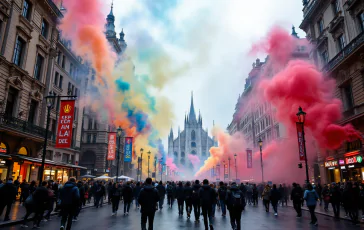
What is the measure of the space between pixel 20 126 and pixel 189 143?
118m

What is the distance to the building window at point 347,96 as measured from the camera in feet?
74.4

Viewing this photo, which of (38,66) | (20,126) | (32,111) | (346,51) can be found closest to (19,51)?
(38,66)

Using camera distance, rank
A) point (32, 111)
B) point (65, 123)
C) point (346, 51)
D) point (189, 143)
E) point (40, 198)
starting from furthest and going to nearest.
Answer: point (189, 143) → point (32, 111) → point (346, 51) → point (65, 123) → point (40, 198)

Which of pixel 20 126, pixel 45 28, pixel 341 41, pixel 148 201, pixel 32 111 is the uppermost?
pixel 45 28

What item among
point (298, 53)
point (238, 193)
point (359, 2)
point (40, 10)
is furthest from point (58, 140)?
point (298, 53)

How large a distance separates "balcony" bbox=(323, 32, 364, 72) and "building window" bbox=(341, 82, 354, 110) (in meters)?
2.15

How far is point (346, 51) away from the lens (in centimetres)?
2186

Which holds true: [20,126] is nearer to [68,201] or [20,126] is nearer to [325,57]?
[68,201]

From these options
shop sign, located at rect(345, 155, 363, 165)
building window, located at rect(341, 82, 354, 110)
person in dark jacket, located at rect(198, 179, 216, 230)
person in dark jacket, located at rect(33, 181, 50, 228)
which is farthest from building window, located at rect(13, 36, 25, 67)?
building window, located at rect(341, 82, 354, 110)

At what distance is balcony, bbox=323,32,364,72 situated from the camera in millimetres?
19391

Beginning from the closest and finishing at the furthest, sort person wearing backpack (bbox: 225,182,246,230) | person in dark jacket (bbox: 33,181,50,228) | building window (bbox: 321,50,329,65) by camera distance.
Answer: person wearing backpack (bbox: 225,182,246,230) < person in dark jacket (bbox: 33,181,50,228) < building window (bbox: 321,50,329,65)

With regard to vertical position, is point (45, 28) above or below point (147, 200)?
above

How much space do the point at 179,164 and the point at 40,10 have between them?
372ft

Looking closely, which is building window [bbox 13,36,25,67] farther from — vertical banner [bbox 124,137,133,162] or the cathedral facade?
the cathedral facade
